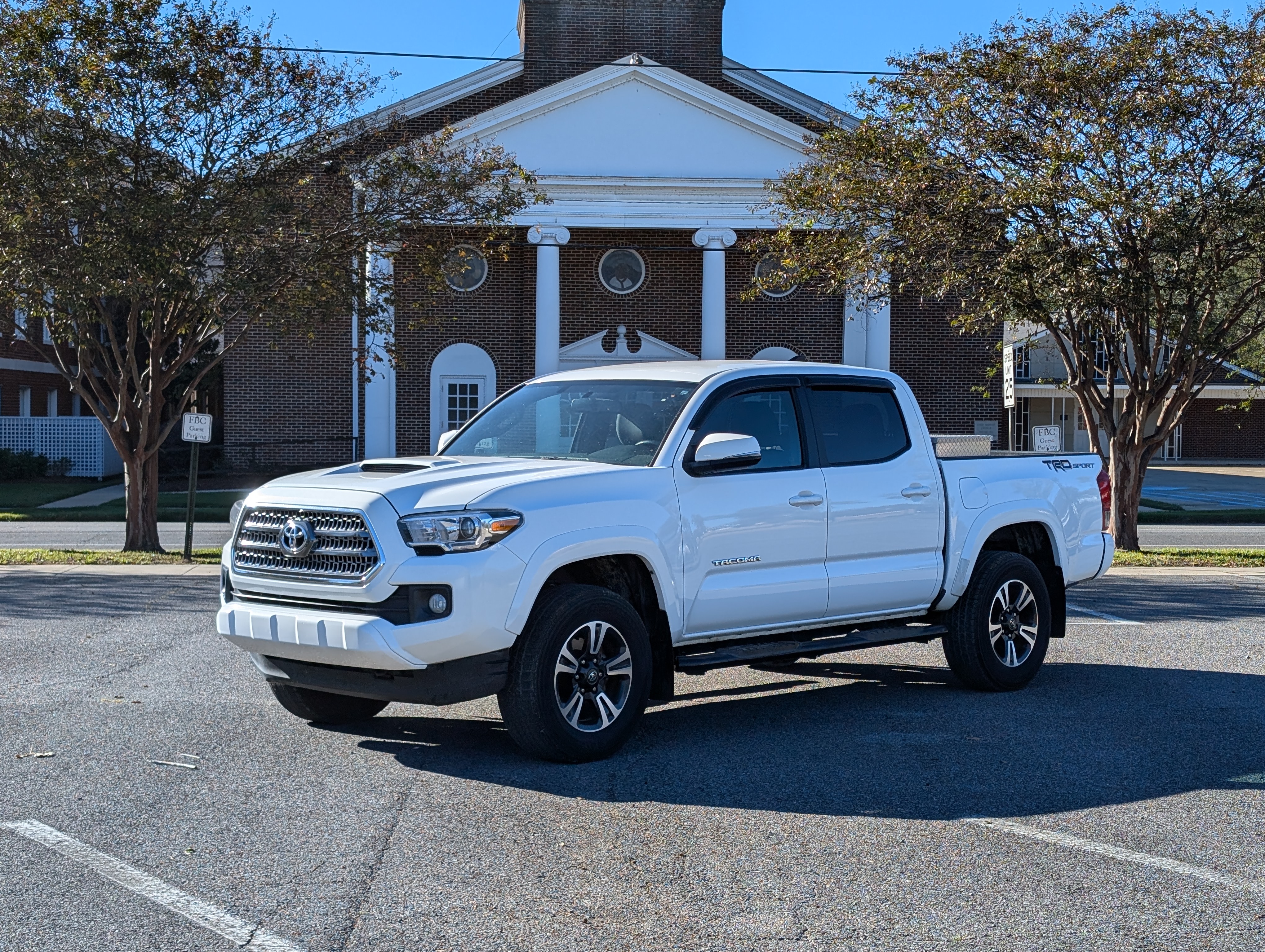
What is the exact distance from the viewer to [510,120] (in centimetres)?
2997

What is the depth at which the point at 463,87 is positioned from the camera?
33.0 m

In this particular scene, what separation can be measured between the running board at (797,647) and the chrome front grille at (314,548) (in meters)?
1.69

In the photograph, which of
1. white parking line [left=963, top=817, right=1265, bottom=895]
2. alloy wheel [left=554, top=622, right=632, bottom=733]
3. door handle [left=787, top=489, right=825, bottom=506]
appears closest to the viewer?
white parking line [left=963, top=817, right=1265, bottom=895]

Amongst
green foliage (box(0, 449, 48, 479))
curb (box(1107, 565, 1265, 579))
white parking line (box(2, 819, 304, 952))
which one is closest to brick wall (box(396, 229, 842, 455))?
green foliage (box(0, 449, 48, 479))

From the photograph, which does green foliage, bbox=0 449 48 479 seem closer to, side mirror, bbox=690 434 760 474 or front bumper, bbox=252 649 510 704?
front bumper, bbox=252 649 510 704

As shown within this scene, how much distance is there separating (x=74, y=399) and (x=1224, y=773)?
4175 centimetres

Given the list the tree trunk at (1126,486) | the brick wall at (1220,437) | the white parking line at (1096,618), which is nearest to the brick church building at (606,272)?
the tree trunk at (1126,486)

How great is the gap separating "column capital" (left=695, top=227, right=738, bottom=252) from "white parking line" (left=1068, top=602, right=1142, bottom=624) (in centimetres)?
1896

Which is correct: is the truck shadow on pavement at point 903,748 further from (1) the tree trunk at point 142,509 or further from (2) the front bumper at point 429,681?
(1) the tree trunk at point 142,509

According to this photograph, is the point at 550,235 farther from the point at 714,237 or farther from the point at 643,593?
the point at 643,593

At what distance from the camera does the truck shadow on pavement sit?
5824 mm

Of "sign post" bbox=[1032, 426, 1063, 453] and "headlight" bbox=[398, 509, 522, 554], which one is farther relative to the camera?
"sign post" bbox=[1032, 426, 1063, 453]

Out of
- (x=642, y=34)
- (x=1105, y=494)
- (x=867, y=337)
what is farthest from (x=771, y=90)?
(x=1105, y=494)

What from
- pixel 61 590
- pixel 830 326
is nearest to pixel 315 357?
pixel 830 326
